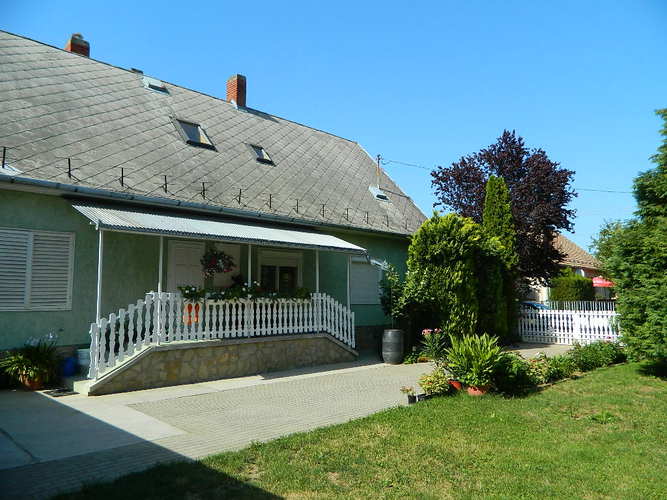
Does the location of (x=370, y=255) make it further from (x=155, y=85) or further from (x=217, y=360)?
(x=155, y=85)

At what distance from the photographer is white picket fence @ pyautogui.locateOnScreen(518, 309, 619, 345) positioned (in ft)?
50.3

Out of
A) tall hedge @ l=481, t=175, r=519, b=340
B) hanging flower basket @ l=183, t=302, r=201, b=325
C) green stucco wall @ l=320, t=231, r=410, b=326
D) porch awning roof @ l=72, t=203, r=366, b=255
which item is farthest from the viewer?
tall hedge @ l=481, t=175, r=519, b=340

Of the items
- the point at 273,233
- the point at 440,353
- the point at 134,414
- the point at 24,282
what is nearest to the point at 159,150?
the point at 273,233

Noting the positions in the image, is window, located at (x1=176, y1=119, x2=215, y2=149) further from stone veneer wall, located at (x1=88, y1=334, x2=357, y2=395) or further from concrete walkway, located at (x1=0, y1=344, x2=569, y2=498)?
concrete walkway, located at (x1=0, y1=344, x2=569, y2=498)

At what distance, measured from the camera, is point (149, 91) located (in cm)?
1518

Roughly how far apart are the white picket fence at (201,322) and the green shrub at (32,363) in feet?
2.93

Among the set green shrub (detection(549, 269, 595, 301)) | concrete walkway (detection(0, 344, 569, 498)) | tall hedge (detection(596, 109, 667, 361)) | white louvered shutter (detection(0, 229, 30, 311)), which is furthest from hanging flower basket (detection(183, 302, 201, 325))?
green shrub (detection(549, 269, 595, 301))

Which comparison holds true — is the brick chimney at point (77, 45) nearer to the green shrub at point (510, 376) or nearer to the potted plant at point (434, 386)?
the potted plant at point (434, 386)

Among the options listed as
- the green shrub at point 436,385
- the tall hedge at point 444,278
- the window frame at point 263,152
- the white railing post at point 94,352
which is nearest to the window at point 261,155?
the window frame at point 263,152

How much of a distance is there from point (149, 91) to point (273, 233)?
7.21 meters

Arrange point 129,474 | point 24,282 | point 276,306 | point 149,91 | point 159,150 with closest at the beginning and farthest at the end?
1. point 129,474
2. point 24,282
3. point 276,306
4. point 159,150
5. point 149,91

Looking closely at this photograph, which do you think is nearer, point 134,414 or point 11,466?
point 11,466

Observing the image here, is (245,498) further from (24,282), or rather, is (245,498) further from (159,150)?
(159,150)

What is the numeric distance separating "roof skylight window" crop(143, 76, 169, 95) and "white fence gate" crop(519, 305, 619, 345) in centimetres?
1463
